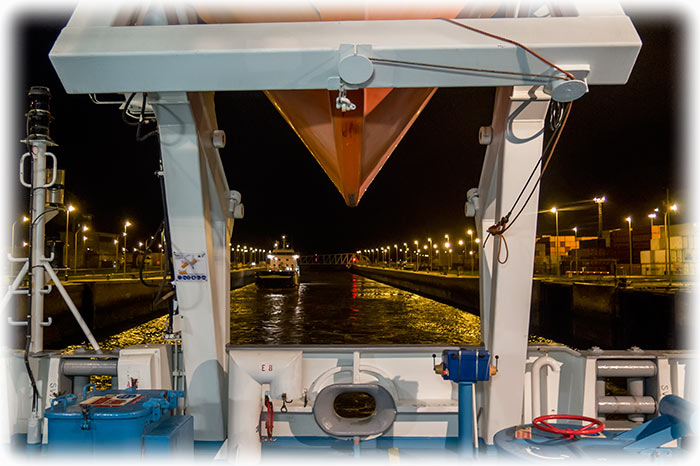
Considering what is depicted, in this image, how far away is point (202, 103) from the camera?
4195mm

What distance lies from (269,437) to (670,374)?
377 cm

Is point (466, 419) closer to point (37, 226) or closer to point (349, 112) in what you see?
point (349, 112)

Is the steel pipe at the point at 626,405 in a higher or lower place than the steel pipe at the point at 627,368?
lower

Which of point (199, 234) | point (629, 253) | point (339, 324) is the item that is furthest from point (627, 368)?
point (629, 253)

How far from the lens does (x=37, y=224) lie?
4527mm

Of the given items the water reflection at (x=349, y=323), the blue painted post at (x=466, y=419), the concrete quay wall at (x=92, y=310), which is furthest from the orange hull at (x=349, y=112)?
the concrete quay wall at (x=92, y=310)

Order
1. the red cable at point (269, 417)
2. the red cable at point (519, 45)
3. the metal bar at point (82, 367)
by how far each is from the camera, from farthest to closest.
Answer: the metal bar at point (82, 367) < the red cable at point (269, 417) < the red cable at point (519, 45)

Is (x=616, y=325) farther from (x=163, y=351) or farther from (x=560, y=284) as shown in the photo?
(x=163, y=351)

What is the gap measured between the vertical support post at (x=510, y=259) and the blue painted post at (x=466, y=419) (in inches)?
42.2

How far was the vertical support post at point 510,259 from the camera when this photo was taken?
395 centimetres

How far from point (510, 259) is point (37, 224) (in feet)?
14.4

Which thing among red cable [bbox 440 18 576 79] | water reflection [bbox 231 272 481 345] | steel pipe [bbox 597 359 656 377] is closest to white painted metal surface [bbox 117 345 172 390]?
red cable [bbox 440 18 576 79]

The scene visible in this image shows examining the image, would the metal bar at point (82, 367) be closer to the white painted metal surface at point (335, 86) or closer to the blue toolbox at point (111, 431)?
the white painted metal surface at point (335, 86)

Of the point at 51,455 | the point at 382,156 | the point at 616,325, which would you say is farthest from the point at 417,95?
the point at 616,325
